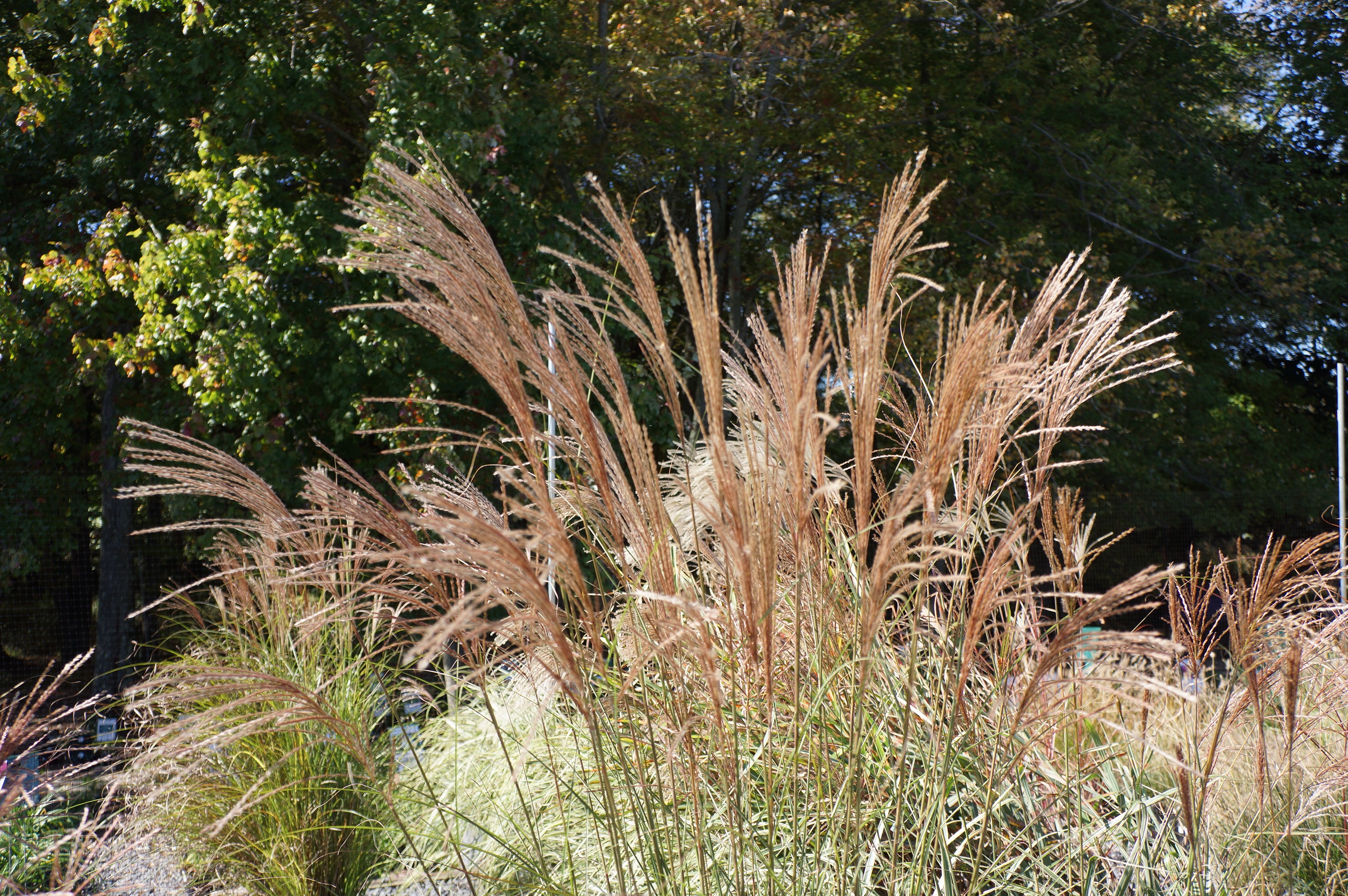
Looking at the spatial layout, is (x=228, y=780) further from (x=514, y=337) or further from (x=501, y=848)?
(x=514, y=337)

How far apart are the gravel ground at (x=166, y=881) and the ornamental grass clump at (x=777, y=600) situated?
70cm

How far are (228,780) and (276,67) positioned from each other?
6.12 m

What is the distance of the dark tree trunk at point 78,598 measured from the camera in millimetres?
8164

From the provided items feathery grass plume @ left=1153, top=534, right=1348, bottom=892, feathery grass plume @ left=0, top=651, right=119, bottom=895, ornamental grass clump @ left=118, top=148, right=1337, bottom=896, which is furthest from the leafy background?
feathery grass plume @ left=1153, top=534, right=1348, bottom=892

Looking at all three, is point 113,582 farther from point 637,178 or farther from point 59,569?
point 637,178

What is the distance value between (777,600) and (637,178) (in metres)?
8.06

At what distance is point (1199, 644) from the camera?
2037mm

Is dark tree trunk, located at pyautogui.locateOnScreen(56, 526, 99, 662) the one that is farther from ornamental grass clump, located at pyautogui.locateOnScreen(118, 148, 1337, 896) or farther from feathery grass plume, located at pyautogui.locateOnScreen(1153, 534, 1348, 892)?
feathery grass plume, located at pyautogui.locateOnScreen(1153, 534, 1348, 892)

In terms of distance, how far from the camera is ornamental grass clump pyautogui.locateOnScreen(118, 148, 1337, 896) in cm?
131

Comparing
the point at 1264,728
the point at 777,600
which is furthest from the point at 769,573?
the point at 1264,728

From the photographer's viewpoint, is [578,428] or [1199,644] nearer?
[578,428]

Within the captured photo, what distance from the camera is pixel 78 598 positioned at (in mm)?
8375

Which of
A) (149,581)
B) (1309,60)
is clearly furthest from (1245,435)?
(149,581)

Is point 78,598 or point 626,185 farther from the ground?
point 626,185
